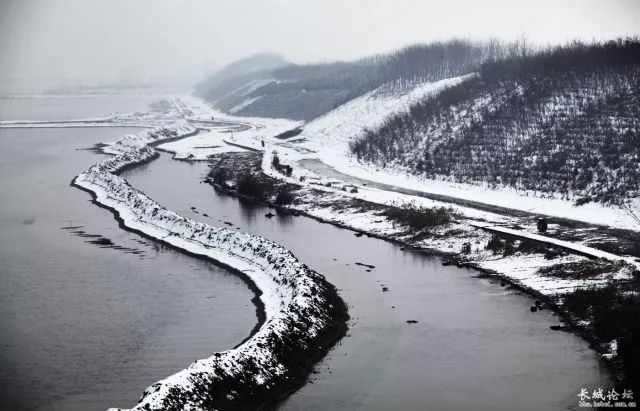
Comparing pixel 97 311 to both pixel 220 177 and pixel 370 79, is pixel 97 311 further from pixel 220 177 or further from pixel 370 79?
pixel 370 79

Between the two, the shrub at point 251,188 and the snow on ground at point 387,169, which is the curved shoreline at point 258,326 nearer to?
the shrub at point 251,188

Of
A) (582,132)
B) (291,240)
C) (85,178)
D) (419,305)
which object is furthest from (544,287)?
(85,178)

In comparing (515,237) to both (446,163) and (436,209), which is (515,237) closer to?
(436,209)

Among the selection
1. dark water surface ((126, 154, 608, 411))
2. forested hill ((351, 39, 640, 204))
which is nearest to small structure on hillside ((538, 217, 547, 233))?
dark water surface ((126, 154, 608, 411))

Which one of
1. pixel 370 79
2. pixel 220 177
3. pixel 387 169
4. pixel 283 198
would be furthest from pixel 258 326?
pixel 370 79

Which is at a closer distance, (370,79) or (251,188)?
(251,188)

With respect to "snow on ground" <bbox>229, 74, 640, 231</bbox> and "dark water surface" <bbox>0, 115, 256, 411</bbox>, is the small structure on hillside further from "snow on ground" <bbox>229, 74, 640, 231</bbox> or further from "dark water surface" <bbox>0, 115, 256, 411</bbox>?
"dark water surface" <bbox>0, 115, 256, 411</bbox>

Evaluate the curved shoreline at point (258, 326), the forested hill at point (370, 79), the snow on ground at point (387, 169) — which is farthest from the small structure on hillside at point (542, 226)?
the forested hill at point (370, 79)
